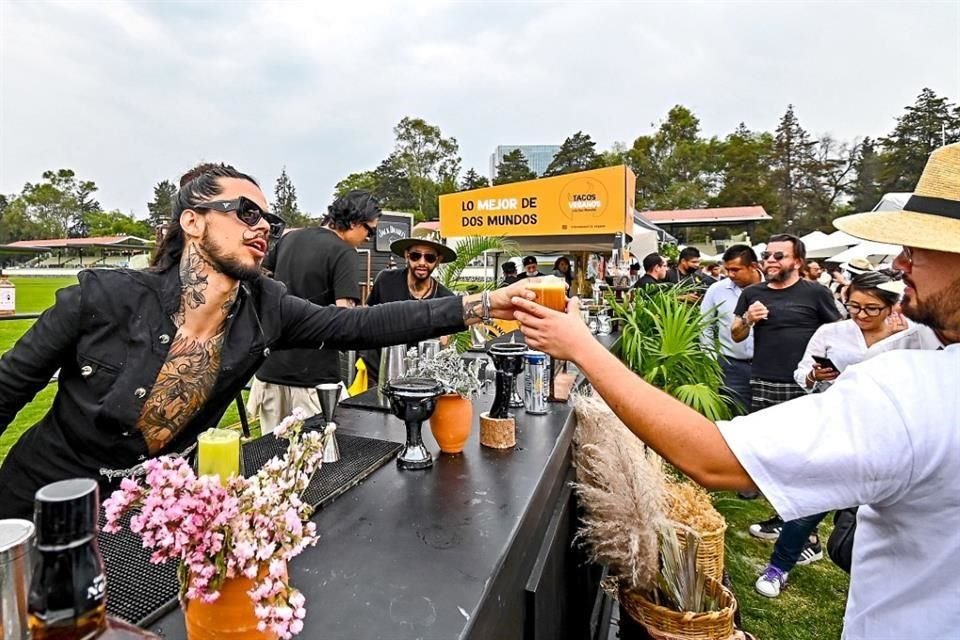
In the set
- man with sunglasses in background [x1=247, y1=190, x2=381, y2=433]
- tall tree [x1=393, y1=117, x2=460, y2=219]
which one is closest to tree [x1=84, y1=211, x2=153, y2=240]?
tall tree [x1=393, y1=117, x2=460, y2=219]

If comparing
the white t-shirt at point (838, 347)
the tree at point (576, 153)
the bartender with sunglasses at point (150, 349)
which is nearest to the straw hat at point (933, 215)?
the bartender with sunglasses at point (150, 349)

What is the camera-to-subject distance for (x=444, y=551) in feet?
3.55

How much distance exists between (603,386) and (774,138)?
166 ft

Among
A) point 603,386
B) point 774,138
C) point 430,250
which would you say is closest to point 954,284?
point 603,386

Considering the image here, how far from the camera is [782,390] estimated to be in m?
3.82

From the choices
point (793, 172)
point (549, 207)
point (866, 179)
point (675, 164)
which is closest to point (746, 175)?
point (793, 172)

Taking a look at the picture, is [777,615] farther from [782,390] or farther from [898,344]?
[898,344]

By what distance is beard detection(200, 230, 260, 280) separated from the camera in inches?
60.2

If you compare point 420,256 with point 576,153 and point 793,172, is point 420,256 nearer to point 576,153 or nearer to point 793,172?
point 793,172

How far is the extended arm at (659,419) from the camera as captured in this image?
92cm

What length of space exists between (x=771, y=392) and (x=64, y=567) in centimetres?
423

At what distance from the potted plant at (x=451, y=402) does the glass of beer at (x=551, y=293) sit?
0.34m

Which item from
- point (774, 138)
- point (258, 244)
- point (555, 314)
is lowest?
point (555, 314)

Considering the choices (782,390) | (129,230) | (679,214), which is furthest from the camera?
(129,230)
